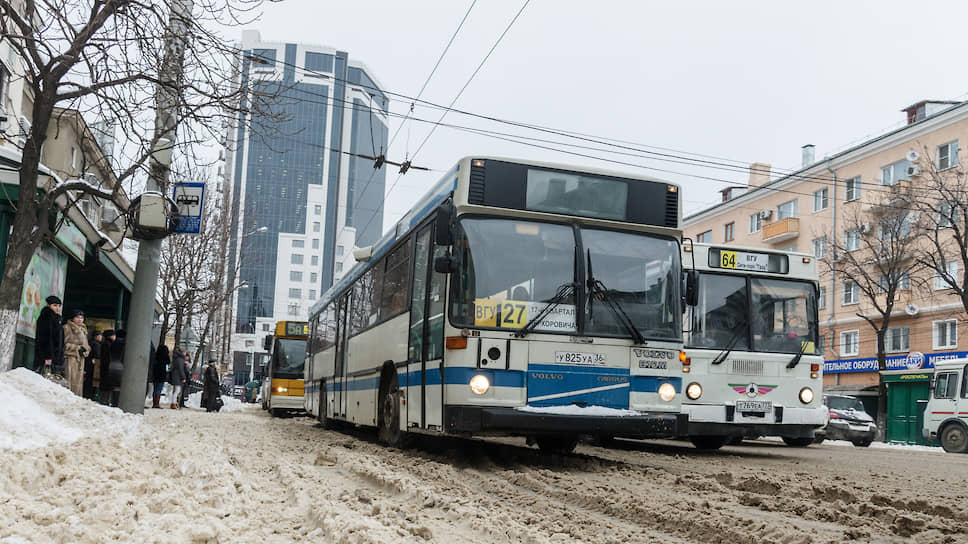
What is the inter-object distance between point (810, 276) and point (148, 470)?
37.1 ft

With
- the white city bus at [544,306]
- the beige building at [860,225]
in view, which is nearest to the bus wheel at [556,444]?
the white city bus at [544,306]

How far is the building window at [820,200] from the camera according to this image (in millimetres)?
47956

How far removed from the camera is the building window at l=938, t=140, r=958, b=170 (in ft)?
128

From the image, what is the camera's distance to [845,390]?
134 feet

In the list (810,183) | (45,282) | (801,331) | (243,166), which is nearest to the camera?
(801,331)

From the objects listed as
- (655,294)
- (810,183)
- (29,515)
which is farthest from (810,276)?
(810,183)

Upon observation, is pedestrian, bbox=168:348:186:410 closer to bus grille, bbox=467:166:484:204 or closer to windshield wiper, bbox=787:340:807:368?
windshield wiper, bbox=787:340:807:368

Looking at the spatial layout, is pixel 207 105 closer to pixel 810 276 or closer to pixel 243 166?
pixel 810 276

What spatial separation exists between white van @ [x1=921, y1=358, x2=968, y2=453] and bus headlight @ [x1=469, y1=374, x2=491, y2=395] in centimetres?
1791

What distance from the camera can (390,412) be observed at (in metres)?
11.6

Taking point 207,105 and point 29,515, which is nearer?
point 29,515

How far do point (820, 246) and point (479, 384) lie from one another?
139 ft

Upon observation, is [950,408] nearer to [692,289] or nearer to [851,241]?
[692,289]

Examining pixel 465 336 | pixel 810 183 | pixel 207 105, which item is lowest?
pixel 465 336
